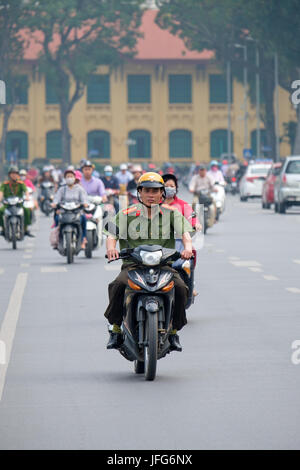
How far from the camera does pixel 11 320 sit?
46.2ft

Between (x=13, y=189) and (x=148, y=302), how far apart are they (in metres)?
18.6

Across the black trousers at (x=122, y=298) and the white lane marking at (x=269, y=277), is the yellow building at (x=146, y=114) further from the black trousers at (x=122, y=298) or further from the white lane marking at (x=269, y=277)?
the black trousers at (x=122, y=298)

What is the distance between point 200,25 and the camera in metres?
75.5

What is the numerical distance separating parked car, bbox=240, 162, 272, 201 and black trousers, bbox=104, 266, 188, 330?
1774 inches

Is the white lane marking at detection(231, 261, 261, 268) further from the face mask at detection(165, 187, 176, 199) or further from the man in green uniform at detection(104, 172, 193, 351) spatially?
the man in green uniform at detection(104, 172, 193, 351)

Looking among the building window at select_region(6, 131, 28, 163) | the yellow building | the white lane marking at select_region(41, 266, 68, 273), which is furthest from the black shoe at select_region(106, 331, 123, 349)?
the building window at select_region(6, 131, 28, 163)

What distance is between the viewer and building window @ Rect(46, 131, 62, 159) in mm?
105375

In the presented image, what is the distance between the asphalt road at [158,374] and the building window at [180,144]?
86757 millimetres

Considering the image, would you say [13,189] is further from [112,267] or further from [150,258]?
[150,258]

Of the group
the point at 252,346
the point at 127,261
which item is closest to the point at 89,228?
the point at 252,346

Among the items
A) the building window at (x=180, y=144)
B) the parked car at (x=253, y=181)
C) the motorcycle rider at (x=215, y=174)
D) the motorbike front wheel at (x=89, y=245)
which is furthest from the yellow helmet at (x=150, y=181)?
the building window at (x=180, y=144)

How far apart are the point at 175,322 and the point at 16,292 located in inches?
299

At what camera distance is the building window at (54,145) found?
10538cm
